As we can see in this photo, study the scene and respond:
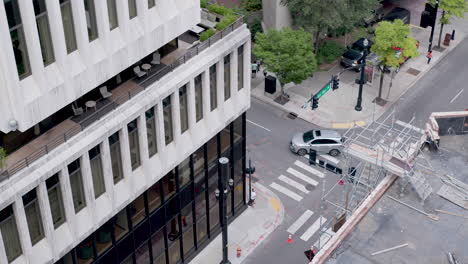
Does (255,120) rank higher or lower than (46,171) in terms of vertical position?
lower

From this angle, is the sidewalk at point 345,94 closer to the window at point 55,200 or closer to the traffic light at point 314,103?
the traffic light at point 314,103

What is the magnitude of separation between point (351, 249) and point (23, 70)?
1747 centimetres

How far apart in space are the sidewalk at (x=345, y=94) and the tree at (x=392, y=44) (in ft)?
9.72

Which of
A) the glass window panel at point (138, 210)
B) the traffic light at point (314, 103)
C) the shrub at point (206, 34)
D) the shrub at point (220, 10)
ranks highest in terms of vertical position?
the shrub at point (220, 10)

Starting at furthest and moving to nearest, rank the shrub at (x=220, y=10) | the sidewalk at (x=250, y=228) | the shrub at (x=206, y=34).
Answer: the sidewalk at (x=250, y=228) < the shrub at (x=220, y=10) < the shrub at (x=206, y=34)

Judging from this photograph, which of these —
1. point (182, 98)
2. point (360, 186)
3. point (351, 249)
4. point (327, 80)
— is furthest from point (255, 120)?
point (351, 249)

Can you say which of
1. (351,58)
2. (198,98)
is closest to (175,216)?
(198,98)

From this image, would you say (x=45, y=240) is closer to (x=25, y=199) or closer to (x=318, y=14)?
(x=25, y=199)

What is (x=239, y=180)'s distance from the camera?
50.5m

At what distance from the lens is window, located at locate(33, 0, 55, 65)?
31328mm

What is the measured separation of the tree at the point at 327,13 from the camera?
62906mm

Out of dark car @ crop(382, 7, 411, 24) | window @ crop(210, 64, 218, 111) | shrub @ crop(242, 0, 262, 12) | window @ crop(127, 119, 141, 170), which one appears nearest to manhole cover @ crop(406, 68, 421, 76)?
dark car @ crop(382, 7, 411, 24)

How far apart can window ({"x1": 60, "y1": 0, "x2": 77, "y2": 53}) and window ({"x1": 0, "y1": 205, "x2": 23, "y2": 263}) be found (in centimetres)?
770

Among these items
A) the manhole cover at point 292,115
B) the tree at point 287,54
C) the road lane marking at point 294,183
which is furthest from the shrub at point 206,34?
the manhole cover at point 292,115
